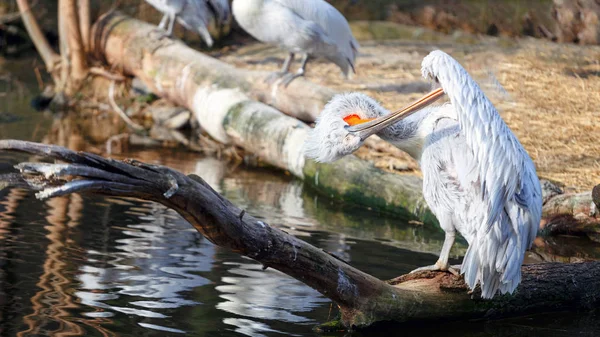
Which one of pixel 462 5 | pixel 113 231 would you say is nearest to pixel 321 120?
pixel 113 231

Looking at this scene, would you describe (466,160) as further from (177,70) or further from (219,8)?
(219,8)

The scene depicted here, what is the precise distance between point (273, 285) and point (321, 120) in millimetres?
843

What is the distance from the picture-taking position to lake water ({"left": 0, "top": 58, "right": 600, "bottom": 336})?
343 cm

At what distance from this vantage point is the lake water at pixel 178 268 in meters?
3.43

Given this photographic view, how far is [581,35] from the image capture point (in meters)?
9.43

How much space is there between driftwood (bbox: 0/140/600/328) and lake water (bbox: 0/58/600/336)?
0.28 ft

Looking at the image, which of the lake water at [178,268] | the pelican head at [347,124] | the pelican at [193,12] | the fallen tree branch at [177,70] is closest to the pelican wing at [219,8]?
the pelican at [193,12]

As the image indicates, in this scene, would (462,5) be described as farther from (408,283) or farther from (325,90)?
(408,283)

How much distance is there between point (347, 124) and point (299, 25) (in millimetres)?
3932

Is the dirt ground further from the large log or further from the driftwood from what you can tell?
the driftwood

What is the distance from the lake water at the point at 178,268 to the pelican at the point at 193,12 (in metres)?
3.39

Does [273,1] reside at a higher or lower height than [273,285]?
higher

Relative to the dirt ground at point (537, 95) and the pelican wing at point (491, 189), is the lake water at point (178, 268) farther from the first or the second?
the dirt ground at point (537, 95)

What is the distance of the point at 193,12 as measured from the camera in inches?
364
